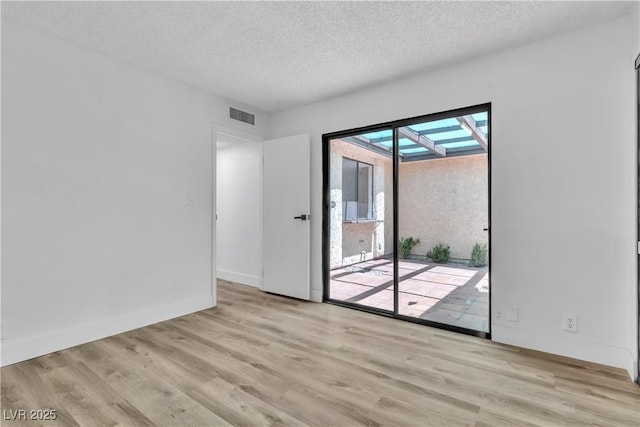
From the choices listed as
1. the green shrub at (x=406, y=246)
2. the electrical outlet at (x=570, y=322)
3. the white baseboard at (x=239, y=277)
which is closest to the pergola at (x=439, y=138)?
the green shrub at (x=406, y=246)

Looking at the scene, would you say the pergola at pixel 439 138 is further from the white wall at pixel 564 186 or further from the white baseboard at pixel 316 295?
the white baseboard at pixel 316 295

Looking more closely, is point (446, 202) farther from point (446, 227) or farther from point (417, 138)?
point (417, 138)

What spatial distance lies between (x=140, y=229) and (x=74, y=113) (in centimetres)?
113

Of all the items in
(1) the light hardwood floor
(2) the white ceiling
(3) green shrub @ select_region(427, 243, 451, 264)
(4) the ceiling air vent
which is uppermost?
(2) the white ceiling

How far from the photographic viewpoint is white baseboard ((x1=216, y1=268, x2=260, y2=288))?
4754 mm

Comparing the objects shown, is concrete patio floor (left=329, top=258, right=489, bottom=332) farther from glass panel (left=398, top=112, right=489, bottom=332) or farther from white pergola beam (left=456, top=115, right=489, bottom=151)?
white pergola beam (left=456, top=115, right=489, bottom=151)

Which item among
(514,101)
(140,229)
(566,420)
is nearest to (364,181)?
(514,101)

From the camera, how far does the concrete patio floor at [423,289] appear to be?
10.2 ft

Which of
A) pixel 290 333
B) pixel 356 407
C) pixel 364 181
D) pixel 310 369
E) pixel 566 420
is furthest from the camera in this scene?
pixel 364 181

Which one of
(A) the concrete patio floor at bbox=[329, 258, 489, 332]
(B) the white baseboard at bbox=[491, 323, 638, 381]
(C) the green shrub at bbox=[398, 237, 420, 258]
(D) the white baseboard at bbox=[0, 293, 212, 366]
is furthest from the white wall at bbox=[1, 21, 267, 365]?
(B) the white baseboard at bbox=[491, 323, 638, 381]

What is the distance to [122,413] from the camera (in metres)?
1.75

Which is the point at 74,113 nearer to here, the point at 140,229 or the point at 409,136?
the point at 140,229

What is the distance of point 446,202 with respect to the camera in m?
3.21

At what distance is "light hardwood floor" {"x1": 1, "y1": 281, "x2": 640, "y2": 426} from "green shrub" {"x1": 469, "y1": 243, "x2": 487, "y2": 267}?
0.70 metres
